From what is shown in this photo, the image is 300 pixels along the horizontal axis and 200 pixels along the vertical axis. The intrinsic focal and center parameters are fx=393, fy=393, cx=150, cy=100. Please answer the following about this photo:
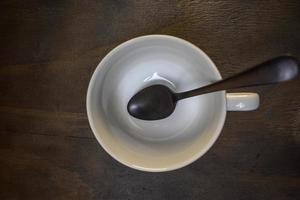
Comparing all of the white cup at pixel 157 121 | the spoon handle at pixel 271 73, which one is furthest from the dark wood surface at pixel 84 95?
the spoon handle at pixel 271 73

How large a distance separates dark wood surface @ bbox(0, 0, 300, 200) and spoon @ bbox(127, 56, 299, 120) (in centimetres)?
10

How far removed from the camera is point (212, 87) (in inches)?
20.1

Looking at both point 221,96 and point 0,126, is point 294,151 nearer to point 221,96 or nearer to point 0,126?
point 221,96

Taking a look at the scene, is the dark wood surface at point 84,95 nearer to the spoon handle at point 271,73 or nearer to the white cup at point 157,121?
the white cup at point 157,121

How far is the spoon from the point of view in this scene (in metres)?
0.43

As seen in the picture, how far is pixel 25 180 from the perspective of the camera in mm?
666

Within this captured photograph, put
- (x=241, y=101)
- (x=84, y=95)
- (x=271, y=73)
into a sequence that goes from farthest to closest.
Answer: (x=84, y=95) → (x=241, y=101) → (x=271, y=73)

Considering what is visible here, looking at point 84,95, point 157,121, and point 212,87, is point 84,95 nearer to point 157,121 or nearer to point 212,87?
point 157,121

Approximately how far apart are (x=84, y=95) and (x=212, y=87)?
23 cm

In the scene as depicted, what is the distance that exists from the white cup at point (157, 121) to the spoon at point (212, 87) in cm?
4

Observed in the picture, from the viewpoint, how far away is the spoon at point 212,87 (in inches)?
16.9

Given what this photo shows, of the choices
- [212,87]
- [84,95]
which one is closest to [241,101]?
[212,87]

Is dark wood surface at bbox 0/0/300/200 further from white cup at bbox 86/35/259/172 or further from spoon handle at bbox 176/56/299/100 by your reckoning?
spoon handle at bbox 176/56/299/100

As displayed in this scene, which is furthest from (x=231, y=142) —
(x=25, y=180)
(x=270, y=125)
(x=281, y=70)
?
(x=25, y=180)
